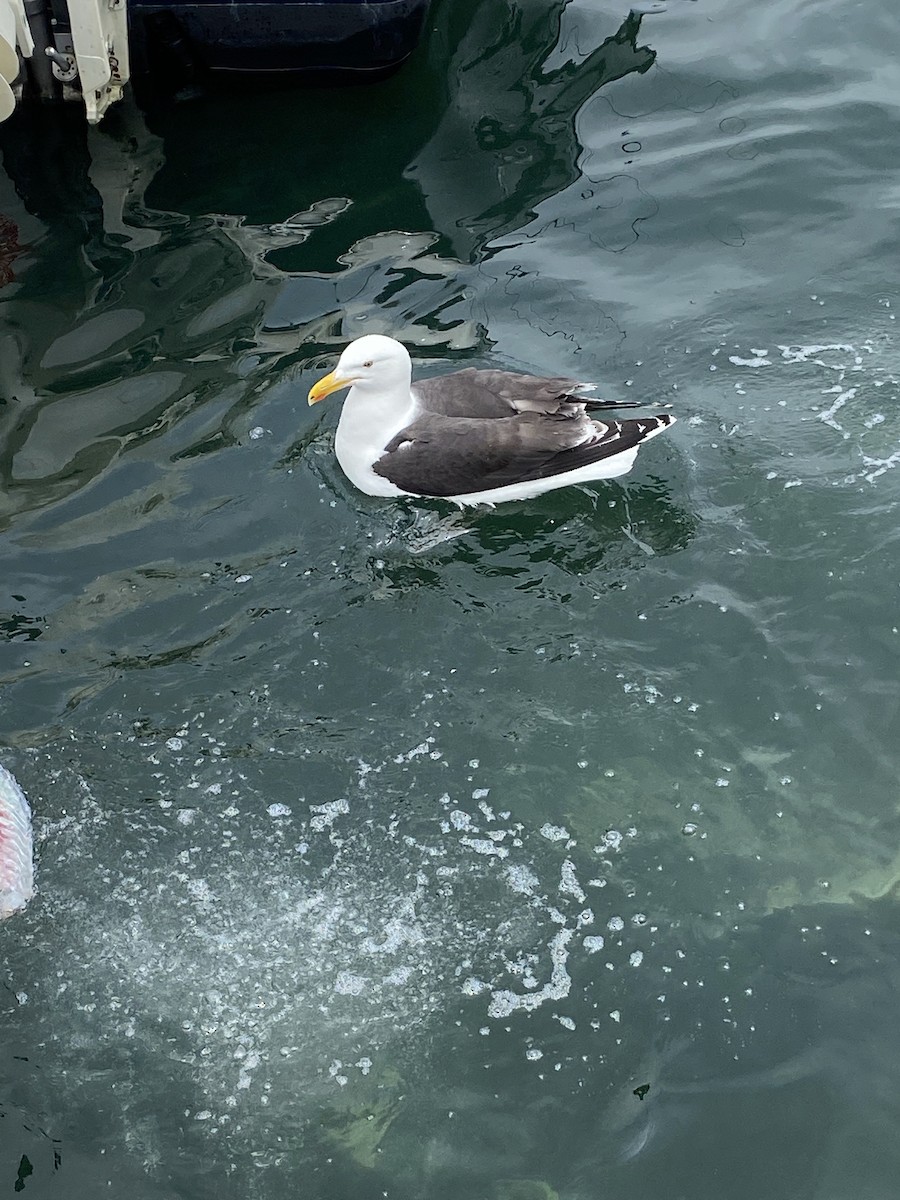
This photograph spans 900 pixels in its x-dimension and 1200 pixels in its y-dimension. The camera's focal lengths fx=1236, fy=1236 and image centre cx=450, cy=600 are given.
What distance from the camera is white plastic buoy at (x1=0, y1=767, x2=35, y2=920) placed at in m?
4.66

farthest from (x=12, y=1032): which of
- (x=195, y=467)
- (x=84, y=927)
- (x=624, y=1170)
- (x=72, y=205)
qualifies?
(x=72, y=205)

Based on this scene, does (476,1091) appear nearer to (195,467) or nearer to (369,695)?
(369,695)

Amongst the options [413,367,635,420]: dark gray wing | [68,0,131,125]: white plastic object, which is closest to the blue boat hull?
[68,0,131,125]: white plastic object

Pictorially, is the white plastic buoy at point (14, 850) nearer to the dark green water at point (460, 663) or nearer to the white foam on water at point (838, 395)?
the dark green water at point (460, 663)

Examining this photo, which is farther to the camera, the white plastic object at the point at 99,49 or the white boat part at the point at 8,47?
the white plastic object at the point at 99,49

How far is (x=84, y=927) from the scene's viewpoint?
4707 millimetres

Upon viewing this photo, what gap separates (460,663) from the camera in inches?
217

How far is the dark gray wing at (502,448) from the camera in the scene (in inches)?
223

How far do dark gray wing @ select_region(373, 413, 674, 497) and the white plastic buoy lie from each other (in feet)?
7.18

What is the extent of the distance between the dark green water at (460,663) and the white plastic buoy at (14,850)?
9 centimetres

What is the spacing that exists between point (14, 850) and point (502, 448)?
2.69 m

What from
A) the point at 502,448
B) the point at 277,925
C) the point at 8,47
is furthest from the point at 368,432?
the point at 8,47

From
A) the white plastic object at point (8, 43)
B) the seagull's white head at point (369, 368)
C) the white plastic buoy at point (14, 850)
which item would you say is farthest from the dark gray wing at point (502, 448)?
the white plastic object at point (8, 43)

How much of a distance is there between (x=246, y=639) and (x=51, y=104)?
15.1ft
